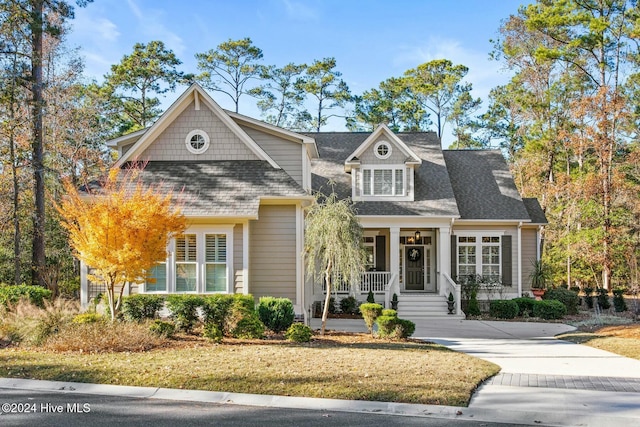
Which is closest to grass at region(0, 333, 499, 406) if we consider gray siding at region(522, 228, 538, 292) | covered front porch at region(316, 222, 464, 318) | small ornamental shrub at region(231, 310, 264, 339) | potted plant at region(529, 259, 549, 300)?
small ornamental shrub at region(231, 310, 264, 339)

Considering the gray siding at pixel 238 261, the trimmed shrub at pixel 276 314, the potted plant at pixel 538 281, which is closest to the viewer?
the trimmed shrub at pixel 276 314

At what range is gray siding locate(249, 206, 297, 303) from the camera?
16.6 meters

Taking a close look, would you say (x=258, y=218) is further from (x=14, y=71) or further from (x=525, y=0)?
(x=525, y=0)

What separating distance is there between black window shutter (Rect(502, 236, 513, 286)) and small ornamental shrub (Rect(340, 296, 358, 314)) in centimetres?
638

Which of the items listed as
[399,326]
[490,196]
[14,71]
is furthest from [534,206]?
[14,71]

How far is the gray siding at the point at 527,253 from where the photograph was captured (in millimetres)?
24520

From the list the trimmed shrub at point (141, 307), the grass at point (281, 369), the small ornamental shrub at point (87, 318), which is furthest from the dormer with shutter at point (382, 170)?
the small ornamental shrub at point (87, 318)

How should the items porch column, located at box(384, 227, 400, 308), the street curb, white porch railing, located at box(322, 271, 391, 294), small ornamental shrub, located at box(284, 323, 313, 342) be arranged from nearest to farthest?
1. the street curb
2. small ornamental shrub, located at box(284, 323, 313, 342)
3. porch column, located at box(384, 227, 400, 308)
4. white porch railing, located at box(322, 271, 391, 294)

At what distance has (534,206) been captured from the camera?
25266 mm

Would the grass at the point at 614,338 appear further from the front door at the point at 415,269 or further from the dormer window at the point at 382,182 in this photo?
the dormer window at the point at 382,182

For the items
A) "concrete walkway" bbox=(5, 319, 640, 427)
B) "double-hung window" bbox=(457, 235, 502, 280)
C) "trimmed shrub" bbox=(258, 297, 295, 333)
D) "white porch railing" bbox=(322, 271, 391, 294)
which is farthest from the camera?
"double-hung window" bbox=(457, 235, 502, 280)

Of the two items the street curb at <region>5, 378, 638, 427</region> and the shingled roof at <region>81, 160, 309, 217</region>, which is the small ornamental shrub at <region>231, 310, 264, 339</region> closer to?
the shingled roof at <region>81, 160, 309, 217</region>

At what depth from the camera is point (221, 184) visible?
1670cm

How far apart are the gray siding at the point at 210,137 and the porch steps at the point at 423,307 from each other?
778 cm
